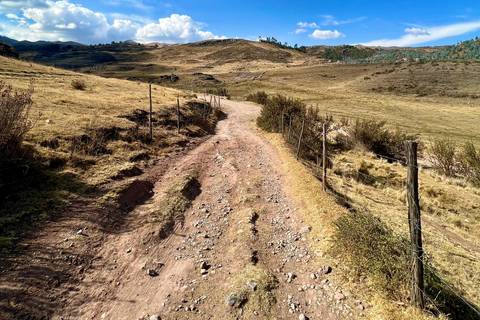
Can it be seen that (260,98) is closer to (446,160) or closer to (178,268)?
(446,160)

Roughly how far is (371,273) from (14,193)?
870 centimetres

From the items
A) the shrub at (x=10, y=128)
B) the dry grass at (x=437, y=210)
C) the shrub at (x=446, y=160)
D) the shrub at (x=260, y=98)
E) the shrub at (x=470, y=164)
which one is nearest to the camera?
the dry grass at (x=437, y=210)

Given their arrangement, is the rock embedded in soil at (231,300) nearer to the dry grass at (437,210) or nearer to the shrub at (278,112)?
the dry grass at (437,210)

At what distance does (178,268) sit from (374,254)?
4.09 meters

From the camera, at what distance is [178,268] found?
5309mm

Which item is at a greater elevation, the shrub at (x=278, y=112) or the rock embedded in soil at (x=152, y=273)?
the shrub at (x=278, y=112)

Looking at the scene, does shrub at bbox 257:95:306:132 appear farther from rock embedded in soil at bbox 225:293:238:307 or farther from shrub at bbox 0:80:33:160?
rock embedded in soil at bbox 225:293:238:307

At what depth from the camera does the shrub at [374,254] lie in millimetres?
4254

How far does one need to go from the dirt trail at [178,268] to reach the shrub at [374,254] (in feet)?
2.05

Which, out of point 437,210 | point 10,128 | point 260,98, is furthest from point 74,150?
point 260,98

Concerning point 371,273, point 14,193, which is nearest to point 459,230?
point 371,273

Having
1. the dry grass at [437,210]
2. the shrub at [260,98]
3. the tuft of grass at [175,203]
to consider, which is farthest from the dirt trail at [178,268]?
the shrub at [260,98]

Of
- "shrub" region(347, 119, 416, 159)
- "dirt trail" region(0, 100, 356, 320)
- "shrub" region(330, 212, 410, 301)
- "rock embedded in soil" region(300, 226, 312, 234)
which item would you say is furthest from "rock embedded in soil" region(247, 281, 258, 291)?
"shrub" region(347, 119, 416, 159)

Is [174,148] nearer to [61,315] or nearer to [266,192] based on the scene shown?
[266,192]
